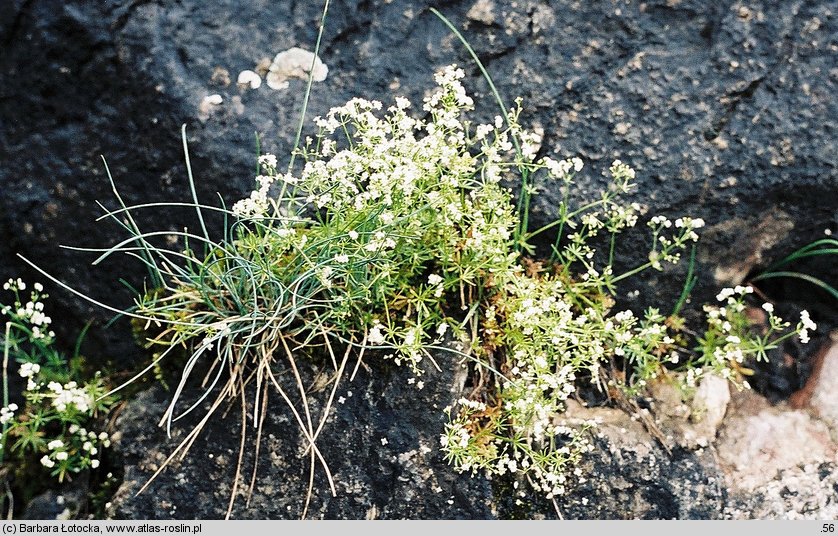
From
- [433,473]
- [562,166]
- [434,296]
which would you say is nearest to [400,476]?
[433,473]

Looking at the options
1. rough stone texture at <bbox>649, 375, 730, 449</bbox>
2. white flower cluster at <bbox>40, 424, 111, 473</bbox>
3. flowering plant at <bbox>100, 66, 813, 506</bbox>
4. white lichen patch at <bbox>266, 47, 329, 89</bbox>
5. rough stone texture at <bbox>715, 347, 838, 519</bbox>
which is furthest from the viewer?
white lichen patch at <bbox>266, 47, 329, 89</bbox>

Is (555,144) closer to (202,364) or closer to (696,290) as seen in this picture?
(696,290)

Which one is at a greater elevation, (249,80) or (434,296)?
(249,80)

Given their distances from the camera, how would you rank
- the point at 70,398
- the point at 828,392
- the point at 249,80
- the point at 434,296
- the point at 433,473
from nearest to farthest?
the point at 433,473 < the point at 434,296 < the point at 70,398 < the point at 828,392 < the point at 249,80

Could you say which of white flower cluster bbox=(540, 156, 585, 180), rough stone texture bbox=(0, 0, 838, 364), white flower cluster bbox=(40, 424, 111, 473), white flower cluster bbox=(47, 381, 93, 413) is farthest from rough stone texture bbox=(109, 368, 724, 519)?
white flower cluster bbox=(540, 156, 585, 180)

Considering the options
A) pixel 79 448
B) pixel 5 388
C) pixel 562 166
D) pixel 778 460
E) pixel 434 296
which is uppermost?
pixel 562 166

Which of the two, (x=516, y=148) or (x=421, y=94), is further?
(x=421, y=94)

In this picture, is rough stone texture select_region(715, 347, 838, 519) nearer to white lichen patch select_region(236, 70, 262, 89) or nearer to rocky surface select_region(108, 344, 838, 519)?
rocky surface select_region(108, 344, 838, 519)

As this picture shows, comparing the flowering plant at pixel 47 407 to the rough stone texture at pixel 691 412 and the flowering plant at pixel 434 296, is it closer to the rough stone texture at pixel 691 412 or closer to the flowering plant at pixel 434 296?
the flowering plant at pixel 434 296

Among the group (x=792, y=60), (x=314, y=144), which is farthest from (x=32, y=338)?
(x=792, y=60)

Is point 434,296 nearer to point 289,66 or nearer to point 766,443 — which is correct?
point 289,66
